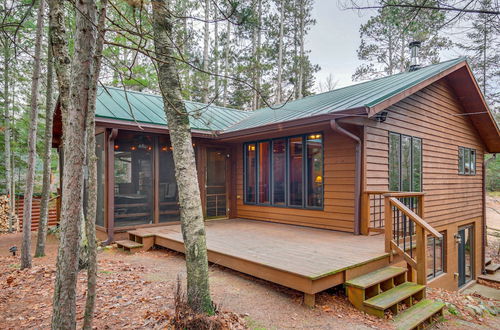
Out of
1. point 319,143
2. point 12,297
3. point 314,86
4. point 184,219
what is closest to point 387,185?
point 319,143

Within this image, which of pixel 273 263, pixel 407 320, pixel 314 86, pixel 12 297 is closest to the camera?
pixel 407 320

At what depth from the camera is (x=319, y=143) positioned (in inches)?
243

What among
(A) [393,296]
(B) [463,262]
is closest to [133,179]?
(A) [393,296]

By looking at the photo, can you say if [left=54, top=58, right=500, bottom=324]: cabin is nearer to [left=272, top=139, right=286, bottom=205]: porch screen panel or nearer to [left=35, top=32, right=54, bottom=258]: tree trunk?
[left=272, top=139, right=286, bottom=205]: porch screen panel

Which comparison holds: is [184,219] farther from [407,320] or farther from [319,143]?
[319,143]

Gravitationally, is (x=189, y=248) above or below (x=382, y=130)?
below

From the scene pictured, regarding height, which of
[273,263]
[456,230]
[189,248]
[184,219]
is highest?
[184,219]

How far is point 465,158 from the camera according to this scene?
862cm

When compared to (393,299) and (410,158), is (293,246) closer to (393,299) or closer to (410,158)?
(393,299)

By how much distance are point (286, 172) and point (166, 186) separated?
9.24 ft

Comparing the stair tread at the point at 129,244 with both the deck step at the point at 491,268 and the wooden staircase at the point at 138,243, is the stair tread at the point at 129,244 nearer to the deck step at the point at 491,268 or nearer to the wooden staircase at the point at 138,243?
the wooden staircase at the point at 138,243

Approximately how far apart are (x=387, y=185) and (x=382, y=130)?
1.12 m

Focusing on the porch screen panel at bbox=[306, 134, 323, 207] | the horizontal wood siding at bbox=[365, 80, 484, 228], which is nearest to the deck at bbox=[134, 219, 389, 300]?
the porch screen panel at bbox=[306, 134, 323, 207]

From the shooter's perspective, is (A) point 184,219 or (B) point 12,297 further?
(B) point 12,297
